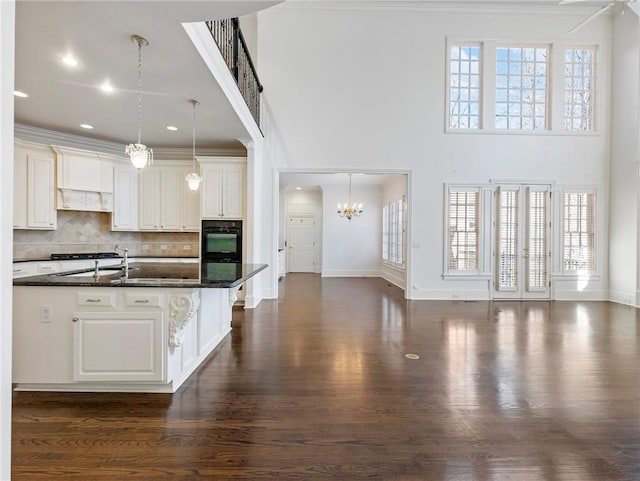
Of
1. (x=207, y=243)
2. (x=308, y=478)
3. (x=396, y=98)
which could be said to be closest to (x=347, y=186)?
(x=396, y=98)

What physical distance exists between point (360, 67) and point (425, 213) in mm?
3351

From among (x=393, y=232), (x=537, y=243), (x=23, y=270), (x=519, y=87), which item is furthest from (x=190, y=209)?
(x=519, y=87)

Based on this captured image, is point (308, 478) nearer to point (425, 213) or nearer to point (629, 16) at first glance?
point (425, 213)

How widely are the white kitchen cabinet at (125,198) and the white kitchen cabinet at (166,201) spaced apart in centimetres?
9

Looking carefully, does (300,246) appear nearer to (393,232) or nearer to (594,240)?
(393,232)

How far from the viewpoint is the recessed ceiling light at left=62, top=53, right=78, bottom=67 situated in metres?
3.08

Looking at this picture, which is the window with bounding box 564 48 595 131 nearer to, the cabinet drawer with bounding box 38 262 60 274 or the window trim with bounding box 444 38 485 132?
the window trim with bounding box 444 38 485 132

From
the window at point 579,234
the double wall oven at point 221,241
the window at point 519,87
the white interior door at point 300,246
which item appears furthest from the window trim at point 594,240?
the white interior door at point 300,246

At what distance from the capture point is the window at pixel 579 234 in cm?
694

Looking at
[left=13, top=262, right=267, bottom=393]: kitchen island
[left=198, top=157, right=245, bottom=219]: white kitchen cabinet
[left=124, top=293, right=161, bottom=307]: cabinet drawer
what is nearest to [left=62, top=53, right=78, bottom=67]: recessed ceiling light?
[left=13, top=262, right=267, bottom=393]: kitchen island

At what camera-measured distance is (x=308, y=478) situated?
175 centimetres

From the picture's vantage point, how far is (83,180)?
18.4ft

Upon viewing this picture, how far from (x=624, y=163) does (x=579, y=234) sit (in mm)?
1607

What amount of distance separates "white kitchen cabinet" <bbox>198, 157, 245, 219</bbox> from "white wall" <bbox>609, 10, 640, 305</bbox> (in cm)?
762
